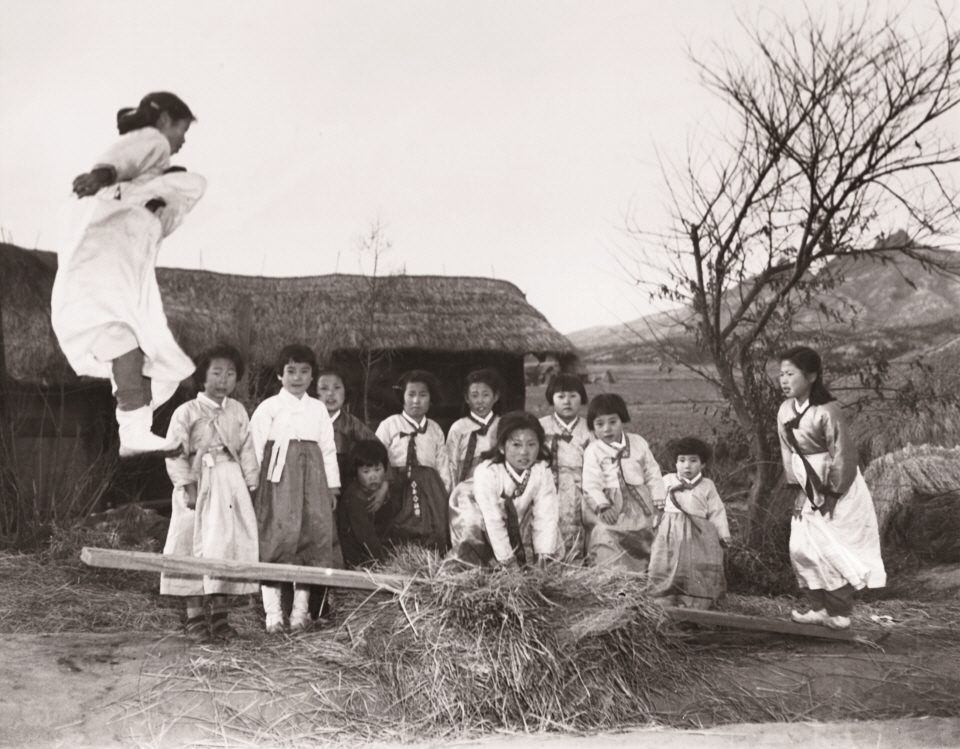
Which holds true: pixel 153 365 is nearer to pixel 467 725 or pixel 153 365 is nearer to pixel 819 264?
pixel 467 725

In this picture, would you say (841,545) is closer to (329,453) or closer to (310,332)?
(329,453)

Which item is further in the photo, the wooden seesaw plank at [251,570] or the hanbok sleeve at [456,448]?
the hanbok sleeve at [456,448]

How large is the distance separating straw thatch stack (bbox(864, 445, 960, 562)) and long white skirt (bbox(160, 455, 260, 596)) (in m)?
4.25

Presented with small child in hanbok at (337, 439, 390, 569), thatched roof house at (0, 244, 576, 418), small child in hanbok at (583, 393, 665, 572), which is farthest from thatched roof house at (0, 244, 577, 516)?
small child in hanbok at (583, 393, 665, 572)

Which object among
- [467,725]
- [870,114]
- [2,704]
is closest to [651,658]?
[467,725]

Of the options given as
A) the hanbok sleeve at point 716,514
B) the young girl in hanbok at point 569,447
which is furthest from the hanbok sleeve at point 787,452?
the young girl in hanbok at point 569,447

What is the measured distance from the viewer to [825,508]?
530cm

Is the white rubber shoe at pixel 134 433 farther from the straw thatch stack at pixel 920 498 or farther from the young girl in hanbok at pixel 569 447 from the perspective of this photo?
the straw thatch stack at pixel 920 498

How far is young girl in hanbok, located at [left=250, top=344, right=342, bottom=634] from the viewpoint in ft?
17.1

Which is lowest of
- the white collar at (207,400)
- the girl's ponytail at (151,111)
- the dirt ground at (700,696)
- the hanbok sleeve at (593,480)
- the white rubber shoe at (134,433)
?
the dirt ground at (700,696)

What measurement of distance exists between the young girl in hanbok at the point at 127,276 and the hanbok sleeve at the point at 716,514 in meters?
3.03

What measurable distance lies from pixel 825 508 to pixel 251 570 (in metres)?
3.08

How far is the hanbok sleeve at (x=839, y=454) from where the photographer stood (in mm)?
5238

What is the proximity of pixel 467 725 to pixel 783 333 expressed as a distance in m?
3.81
